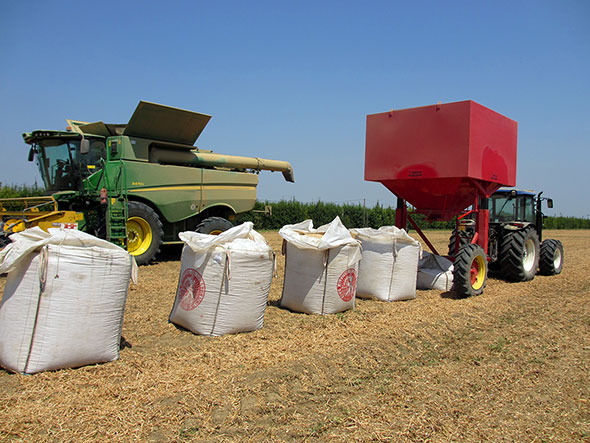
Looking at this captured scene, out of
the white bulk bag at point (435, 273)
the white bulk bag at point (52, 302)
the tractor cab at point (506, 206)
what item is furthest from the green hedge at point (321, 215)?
the white bulk bag at point (52, 302)

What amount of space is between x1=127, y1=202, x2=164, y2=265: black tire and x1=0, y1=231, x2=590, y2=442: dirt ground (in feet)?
13.1

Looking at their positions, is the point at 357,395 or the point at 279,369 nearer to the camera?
the point at 357,395

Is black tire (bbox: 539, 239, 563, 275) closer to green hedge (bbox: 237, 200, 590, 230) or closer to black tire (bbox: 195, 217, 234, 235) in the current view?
black tire (bbox: 195, 217, 234, 235)

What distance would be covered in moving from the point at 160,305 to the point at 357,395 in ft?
9.88

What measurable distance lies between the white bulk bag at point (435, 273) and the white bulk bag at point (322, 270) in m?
2.17

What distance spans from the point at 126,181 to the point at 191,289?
5.19 meters

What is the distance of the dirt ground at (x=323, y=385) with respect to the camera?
2568 mm

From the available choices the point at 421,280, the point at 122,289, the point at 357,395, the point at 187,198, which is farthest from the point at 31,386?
the point at 187,198

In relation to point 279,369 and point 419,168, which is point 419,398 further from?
point 419,168

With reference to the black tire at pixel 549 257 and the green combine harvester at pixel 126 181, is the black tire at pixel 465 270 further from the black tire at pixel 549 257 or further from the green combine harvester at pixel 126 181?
the green combine harvester at pixel 126 181

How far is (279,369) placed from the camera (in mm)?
3412

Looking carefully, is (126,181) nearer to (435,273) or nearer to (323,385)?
(435,273)

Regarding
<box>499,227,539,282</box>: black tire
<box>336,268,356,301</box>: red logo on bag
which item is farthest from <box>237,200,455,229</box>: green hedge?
<box>336,268,356,301</box>: red logo on bag

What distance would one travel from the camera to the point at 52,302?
122 inches
